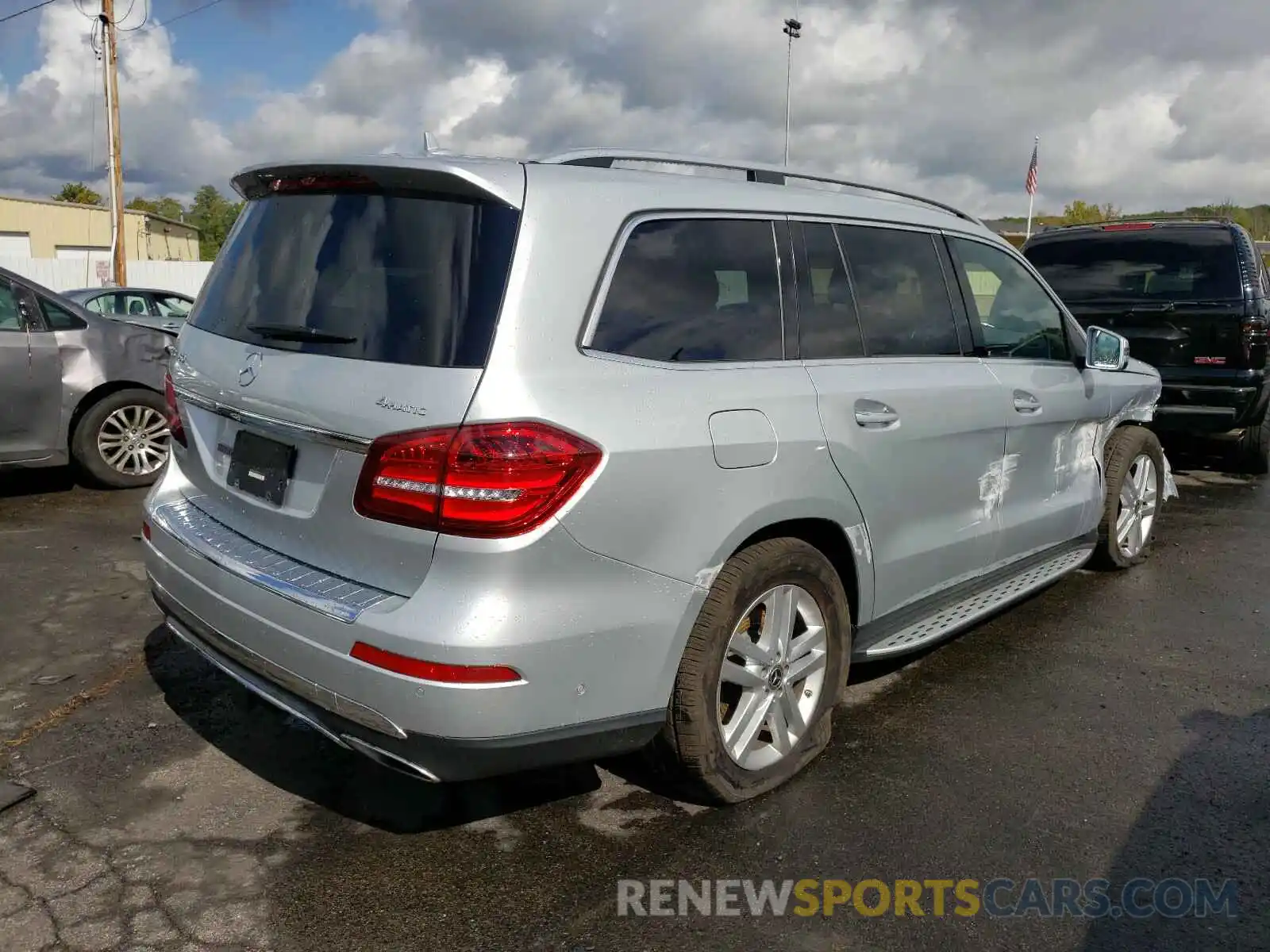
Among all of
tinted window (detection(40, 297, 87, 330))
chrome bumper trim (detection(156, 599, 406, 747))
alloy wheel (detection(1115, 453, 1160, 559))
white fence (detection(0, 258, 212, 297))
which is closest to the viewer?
chrome bumper trim (detection(156, 599, 406, 747))

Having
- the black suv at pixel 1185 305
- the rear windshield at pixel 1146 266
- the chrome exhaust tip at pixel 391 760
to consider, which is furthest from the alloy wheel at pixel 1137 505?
the chrome exhaust tip at pixel 391 760

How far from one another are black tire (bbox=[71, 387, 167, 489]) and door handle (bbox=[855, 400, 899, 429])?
526 cm

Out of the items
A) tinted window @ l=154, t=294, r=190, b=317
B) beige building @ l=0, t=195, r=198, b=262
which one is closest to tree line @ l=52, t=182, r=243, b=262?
beige building @ l=0, t=195, r=198, b=262

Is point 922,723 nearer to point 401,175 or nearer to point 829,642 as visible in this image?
point 829,642

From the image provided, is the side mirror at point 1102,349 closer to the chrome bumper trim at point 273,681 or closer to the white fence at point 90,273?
the chrome bumper trim at point 273,681

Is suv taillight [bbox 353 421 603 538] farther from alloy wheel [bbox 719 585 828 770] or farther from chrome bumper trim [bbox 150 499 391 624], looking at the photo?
alloy wheel [bbox 719 585 828 770]

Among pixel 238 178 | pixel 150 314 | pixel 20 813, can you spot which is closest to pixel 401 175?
pixel 238 178

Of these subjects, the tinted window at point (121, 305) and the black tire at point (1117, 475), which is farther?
the tinted window at point (121, 305)

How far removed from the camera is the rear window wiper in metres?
2.73

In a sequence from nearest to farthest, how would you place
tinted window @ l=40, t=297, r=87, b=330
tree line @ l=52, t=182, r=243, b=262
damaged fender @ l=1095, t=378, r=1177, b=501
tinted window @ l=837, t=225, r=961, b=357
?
tinted window @ l=837, t=225, r=961, b=357 < damaged fender @ l=1095, t=378, r=1177, b=501 < tinted window @ l=40, t=297, r=87, b=330 < tree line @ l=52, t=182, r=243, b=262

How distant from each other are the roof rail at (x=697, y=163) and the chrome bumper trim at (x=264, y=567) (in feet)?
4.01

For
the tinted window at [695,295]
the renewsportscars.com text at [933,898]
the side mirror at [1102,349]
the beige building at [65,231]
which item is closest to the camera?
the renewsportscars.com text at [933,898]

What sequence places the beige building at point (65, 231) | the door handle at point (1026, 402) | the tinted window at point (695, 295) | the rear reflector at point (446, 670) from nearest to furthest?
the rear reflector at point (446, 670)
the tinted window at point (695, 295)
the door handle at point (1026, 402)
the beige building at point (65, 231)

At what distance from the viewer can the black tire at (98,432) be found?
7055 millimetres
